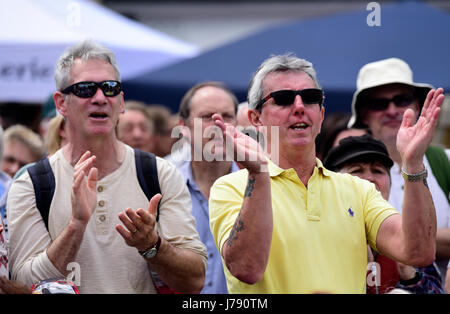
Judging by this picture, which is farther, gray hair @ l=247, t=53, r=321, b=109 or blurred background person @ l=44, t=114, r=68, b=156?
blurred background person @ l=44, t=114, r=68, b=156

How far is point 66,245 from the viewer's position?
334 centimetres

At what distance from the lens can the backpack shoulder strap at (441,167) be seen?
14.4ft

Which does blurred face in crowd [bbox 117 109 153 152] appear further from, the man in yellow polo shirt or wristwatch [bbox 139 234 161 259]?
the man in yellow polo shirt

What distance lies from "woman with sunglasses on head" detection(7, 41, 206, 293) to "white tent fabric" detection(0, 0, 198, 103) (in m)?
3.80

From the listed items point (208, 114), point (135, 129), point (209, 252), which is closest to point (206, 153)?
point (208, 114)

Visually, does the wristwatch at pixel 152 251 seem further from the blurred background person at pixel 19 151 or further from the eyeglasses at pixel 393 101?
the blurred background person at pixel 19 151

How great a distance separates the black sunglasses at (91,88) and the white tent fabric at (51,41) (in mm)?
3812

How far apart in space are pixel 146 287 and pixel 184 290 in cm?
19

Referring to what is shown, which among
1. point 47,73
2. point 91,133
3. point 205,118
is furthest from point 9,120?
point 91,133

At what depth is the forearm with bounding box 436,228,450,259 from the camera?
4.16 meters

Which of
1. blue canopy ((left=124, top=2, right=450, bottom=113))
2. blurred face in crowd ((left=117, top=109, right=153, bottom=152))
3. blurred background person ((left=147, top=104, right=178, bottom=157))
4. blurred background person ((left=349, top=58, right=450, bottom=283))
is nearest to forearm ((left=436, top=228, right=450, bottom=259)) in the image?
blurred background person ((left=349, top=58, right=450, bottom=283))

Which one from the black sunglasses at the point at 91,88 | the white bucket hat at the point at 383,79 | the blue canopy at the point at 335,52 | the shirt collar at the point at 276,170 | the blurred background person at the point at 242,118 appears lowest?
the shirt collar at the point at 276,170

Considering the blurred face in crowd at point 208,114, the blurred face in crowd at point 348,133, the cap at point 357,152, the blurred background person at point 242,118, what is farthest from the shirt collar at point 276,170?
the blurred background person at point 242,118
